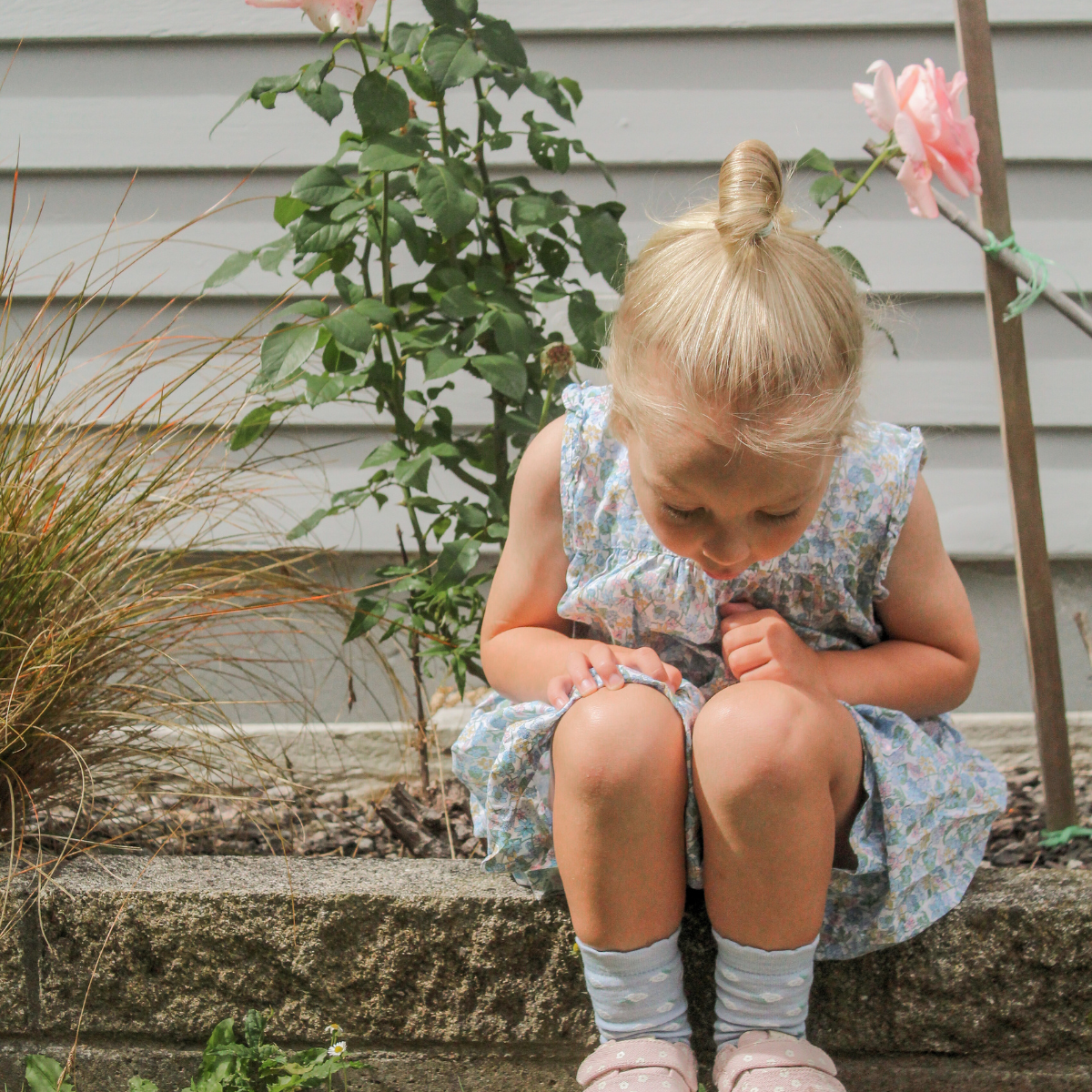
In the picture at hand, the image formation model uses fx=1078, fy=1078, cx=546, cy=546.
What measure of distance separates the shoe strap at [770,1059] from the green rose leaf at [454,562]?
82 cm

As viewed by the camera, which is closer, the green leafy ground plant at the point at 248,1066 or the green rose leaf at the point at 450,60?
the green leafy ground plant at the point at 248,1066

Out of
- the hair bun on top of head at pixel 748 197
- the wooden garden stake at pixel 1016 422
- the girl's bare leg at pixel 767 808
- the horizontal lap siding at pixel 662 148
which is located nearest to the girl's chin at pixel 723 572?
the girl's bare leg at pixel 767 808

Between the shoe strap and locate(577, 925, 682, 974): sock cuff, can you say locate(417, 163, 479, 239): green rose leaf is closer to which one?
locate(577, 925, 682, 974): sock cuff

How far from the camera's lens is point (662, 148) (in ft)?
7.61

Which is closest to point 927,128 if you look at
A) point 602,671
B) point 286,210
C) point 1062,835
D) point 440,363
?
point 440,363

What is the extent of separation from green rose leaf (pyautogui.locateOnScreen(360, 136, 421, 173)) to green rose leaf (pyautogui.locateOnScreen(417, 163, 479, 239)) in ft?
0.09

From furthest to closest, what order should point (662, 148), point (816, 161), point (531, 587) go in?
1. point (662, 148)
2. point (816, 161)
3. point (531, 587)

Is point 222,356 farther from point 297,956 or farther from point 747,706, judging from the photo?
point 747,706

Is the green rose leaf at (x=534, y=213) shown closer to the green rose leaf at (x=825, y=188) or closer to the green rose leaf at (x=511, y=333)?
the green rose leaf at (x=511, y=333)

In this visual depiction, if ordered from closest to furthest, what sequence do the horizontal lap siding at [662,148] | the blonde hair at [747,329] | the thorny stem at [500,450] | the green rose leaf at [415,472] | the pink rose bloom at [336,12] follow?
1. the blonde hair at [747,329]
2. the pink rose bloom at [336,12]
3. the green rose leaf at [415,472]
4. the thorny stem at [500,450]
5. the horizontal lap siding at [662,148]

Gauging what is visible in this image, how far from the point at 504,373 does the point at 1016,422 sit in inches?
30.9

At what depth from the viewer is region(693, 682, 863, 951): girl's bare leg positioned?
3.74ft

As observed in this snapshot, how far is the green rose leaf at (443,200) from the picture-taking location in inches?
61.1

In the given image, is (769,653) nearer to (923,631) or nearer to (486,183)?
(923,631)
